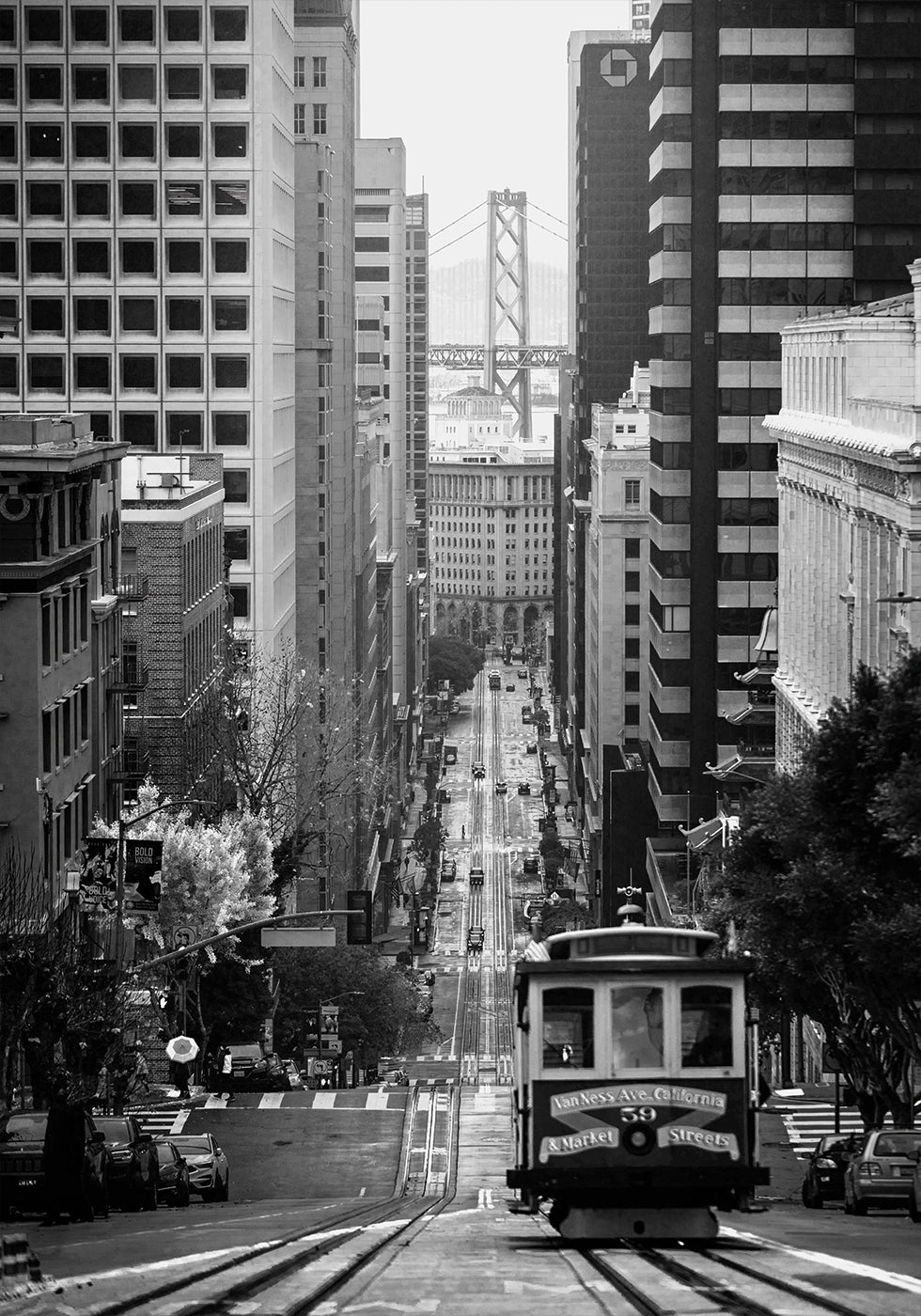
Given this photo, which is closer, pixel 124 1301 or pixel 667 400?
pixel 124 1301

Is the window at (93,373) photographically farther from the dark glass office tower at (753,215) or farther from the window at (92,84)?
the dark glass office tower at (753,215)

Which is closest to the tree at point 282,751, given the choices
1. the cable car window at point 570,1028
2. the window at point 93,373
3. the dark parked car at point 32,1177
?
the window at point 93,373

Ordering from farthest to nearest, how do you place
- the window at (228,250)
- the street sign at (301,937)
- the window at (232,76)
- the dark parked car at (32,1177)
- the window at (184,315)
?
the window at (228,250), the window at (184,315), the window at (232,76), the street sign at (301,937), the dark parked car at (32,1177)

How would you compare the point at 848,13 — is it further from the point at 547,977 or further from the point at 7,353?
the point at 547,977

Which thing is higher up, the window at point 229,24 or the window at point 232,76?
the window at point 229,24

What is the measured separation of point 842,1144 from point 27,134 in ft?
241

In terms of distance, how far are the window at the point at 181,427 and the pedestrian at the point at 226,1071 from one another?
A: 32.6 meters

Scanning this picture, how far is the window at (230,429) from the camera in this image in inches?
4532

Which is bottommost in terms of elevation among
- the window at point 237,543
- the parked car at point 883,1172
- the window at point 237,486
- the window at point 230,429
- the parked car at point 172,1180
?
the parked car at point 172,1180

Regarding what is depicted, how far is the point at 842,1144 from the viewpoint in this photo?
50.9 metres

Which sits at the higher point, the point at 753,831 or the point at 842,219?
the point at 842,219

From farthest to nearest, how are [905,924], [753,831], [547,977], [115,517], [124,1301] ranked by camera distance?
1. [115,517]
2. [753,831]
3. [905,924]
4. [547,977]
5. [124,1301]

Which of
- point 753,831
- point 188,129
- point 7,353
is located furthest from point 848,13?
point 753,831

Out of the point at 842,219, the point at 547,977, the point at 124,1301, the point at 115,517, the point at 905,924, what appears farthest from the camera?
the point at 842,219
